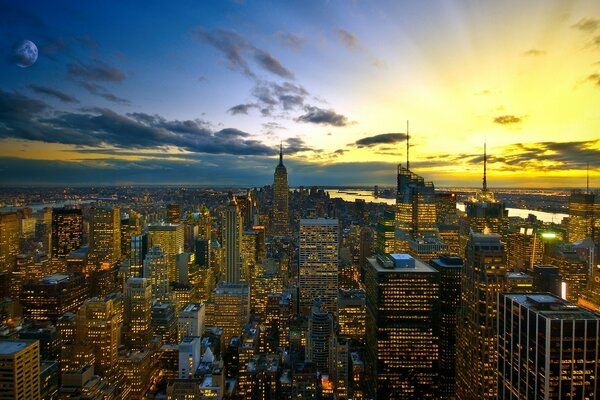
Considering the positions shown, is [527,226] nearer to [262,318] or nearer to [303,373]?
[262,318]

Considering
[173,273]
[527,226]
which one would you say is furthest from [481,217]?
[173,273]

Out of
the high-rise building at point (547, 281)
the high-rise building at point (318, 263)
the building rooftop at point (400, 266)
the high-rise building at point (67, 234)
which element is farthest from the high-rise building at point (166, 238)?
the high-rise building at point (547, 281)

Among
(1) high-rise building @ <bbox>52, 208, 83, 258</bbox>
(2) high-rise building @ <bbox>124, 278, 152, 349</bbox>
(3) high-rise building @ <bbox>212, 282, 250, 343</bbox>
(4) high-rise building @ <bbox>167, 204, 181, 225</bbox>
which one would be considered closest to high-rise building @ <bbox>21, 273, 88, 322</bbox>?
(2) high-rise building @ <bbox>124, 278, 152, 349</bbox>

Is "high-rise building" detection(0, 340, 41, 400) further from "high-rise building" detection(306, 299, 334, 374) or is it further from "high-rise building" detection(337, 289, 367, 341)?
"high-rise building" detection(337, 289, 367, 341)

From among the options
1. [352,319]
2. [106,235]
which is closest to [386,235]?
[352,319]

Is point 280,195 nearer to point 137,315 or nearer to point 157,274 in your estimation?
point 157,274

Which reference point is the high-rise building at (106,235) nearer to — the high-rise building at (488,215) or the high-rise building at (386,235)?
the high-rise building at (386,235)
